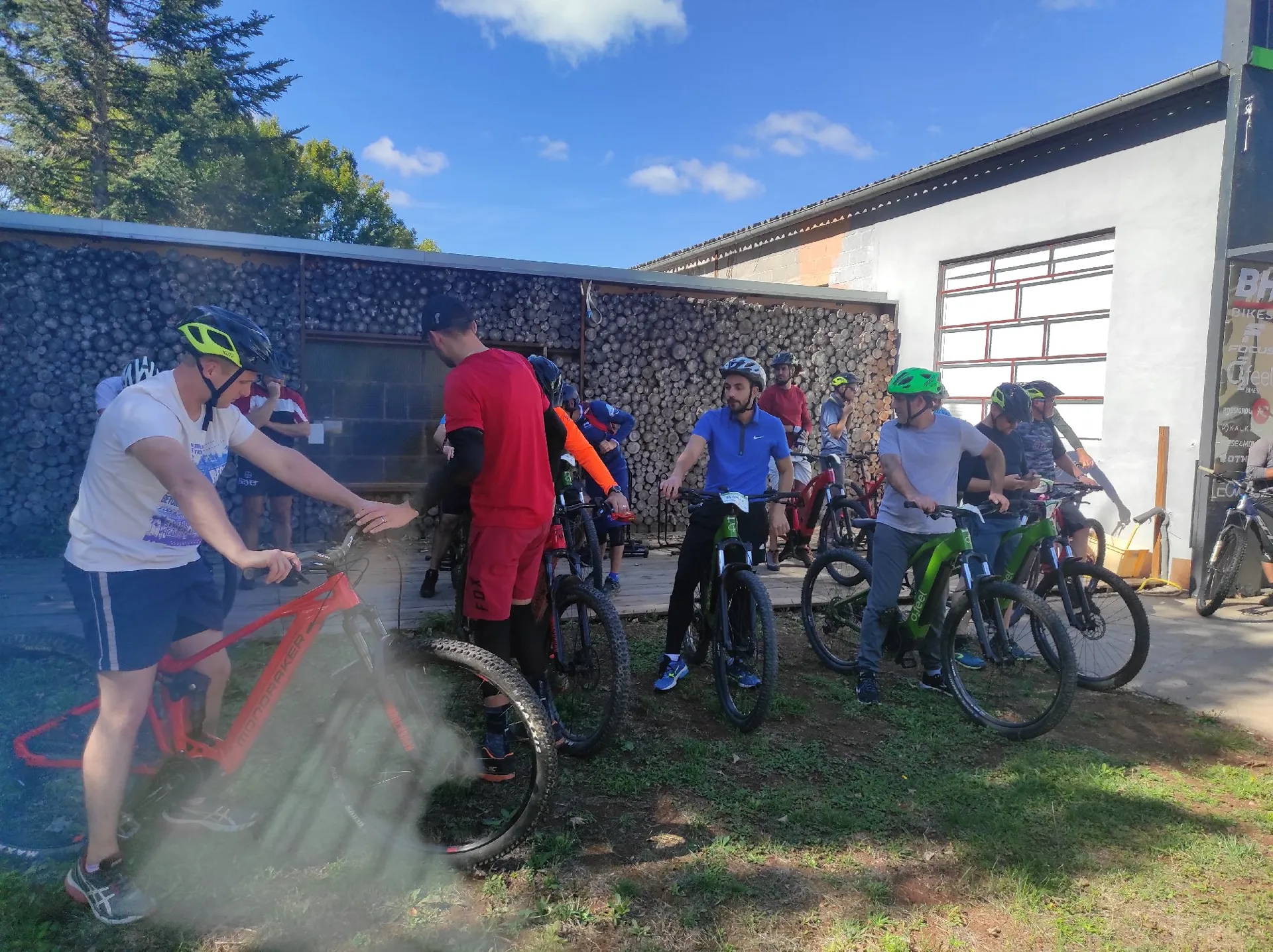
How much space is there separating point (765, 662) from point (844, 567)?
1975mm

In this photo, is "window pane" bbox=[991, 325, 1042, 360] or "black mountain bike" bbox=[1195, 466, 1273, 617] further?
"window pane" bbox=[991, 325, 1042, 360]

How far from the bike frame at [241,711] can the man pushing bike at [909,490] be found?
115 inches

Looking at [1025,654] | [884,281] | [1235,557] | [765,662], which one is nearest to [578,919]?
[765,662]

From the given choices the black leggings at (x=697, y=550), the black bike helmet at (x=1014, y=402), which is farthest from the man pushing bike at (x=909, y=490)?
the black bike helmet at (x=1014, y=402)

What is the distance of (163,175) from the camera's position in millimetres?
22922

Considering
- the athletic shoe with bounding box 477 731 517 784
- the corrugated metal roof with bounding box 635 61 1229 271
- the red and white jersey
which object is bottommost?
the athletic shoe with bounding box 477 731 517 784

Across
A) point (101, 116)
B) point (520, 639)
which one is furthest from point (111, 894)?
point (101, 116)

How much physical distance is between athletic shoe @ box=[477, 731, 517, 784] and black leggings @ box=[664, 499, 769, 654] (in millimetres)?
1691

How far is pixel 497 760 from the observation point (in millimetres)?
3221

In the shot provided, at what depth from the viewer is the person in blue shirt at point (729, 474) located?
4.66 m

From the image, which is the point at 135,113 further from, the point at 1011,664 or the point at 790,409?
the point at 1011,664

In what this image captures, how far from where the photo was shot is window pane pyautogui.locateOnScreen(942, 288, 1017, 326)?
32.7 ft

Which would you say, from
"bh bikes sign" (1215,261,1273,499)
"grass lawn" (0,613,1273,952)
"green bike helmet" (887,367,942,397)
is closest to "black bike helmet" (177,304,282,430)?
"grass lawn" (0,613,1273,952)

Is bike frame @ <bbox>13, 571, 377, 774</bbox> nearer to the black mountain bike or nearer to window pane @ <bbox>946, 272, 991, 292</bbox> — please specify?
the black mountain bike
